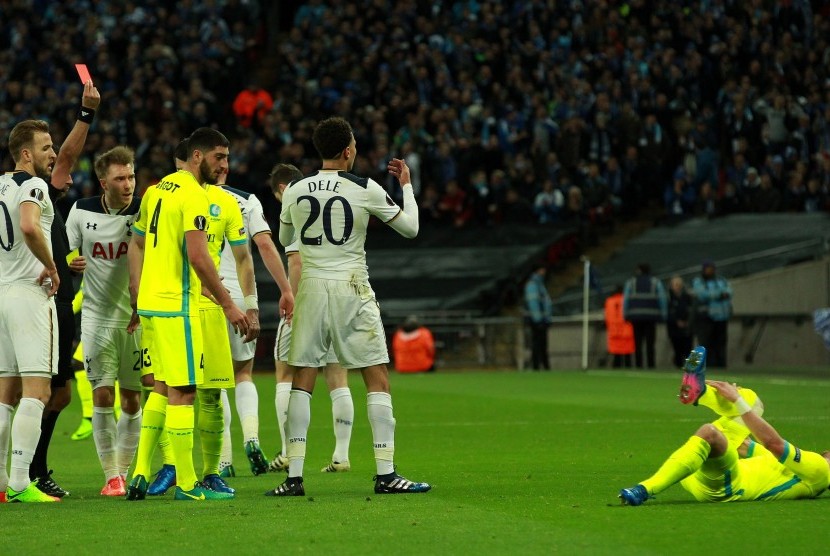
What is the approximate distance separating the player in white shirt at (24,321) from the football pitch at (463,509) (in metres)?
0.38

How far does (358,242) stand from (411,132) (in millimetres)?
22778

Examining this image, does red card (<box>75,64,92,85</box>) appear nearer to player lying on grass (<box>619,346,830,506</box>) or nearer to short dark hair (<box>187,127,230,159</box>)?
short dark hair (<box>187,127,230,159</box>)

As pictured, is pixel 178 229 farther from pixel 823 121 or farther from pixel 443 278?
pixel 823 121

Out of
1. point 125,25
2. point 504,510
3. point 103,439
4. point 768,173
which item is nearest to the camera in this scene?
point 504,510

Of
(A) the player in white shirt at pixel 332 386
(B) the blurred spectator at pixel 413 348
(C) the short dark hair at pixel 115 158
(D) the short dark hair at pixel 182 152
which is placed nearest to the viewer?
(D) the short dark hair at pixel 182 152

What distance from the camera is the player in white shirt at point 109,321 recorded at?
10188 mm

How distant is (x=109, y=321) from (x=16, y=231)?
3.71ft

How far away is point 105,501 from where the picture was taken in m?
9.32

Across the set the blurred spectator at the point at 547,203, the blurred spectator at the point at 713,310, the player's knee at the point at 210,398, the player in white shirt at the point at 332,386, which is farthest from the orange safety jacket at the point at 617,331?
the player's knee at the point at 210,398

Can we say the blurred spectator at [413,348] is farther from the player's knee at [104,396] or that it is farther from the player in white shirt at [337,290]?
the player in white shirt at [337,290]

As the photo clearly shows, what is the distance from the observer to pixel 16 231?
30.8ft

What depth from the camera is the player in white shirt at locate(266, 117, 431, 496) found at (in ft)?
30.6

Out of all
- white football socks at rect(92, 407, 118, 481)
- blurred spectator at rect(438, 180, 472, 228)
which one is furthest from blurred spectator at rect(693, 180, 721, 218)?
white football socks at rect(92, 407, 118, 481)

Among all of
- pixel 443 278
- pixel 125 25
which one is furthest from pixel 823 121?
pixel 125 25
